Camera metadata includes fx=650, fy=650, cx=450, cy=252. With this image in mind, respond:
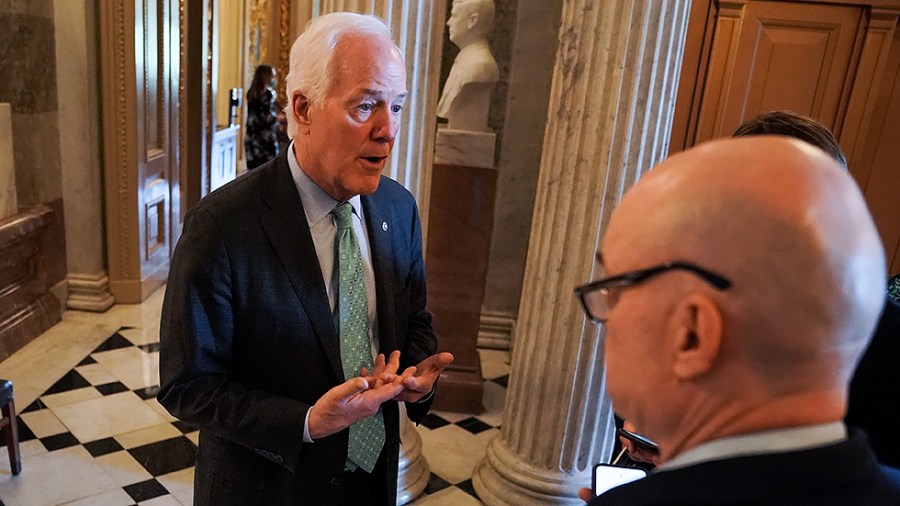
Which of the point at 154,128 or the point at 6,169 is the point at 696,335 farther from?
the point at 154,128

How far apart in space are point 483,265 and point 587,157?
1527 millimetres

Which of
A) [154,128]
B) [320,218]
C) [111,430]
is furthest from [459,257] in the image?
[154,128]

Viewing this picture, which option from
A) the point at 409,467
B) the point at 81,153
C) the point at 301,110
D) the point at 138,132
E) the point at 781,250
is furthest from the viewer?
the point at 138,132

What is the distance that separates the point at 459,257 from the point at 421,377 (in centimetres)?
237

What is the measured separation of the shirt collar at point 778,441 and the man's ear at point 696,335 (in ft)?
0.26

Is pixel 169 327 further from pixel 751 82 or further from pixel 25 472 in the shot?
pixel 751 82

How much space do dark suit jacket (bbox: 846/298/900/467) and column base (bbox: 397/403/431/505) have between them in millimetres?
1949

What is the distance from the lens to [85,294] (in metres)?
4.77

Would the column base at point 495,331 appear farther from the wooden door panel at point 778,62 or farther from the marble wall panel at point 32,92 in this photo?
the marble wall panel at point 32,92

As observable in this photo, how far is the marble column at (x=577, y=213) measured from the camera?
7.48 feet

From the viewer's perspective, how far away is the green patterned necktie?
1508 mm

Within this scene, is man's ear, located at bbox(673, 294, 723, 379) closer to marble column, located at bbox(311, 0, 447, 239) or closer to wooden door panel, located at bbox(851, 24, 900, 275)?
marble column, located at bbox(311, 0, 447, 239)

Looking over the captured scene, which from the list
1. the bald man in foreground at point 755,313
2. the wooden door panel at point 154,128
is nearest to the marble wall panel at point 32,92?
the wooden door panel at point 154,128

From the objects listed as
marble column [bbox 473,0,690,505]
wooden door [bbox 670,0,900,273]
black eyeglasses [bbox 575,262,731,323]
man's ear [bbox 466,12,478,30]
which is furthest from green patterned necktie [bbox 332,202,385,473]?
wooden door [bbox 670,0,900,273]
